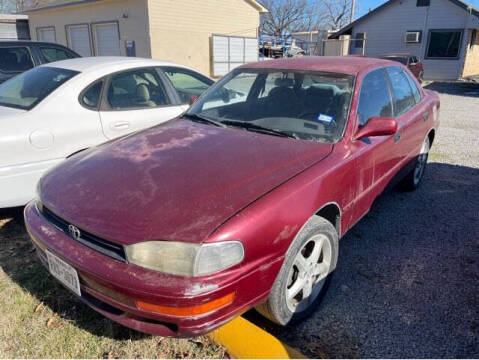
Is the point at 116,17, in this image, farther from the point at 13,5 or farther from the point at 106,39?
the point at 13,5

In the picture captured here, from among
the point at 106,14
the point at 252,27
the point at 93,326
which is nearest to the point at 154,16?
the point at 106,14

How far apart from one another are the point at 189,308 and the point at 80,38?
22.1 metres

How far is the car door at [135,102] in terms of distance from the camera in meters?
4.16

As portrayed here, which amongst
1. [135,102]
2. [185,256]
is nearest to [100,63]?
[135,102]

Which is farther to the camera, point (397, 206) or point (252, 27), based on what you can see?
point (252, 27)

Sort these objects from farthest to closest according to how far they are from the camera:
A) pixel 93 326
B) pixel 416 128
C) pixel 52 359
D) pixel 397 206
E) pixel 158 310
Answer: pixel 397 206
pixel 416 128
pixel 93 326
pixel 52 359
pixel 158 310

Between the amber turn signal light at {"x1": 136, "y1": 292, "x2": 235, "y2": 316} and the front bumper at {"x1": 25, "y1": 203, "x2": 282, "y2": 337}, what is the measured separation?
0.06 ft

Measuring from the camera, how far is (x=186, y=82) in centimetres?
520

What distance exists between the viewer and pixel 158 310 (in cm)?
193

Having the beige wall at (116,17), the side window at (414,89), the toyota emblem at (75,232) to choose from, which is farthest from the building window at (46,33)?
the toyota emblem at (75,232)

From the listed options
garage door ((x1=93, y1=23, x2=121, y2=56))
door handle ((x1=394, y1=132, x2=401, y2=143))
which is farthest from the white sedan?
garage door ((x1=93, y1=23, x2=121, y2=56))

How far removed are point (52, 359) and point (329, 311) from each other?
1.82m

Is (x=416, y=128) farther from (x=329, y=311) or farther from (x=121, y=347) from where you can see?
(x=121, y=347)

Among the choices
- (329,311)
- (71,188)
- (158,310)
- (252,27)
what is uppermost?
(252,27)
